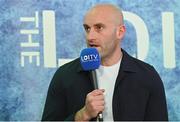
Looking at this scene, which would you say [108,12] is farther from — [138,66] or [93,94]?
[93,94]

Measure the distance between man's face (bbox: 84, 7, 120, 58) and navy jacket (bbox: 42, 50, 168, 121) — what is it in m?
0.09

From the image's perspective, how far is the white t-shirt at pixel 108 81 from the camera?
1460 mm

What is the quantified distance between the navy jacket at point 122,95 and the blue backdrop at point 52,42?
25cm

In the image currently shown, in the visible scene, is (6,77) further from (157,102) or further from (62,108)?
(157,102)

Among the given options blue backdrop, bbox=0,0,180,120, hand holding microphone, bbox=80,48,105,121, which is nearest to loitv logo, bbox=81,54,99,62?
hand holding microphone, bbox=80,48,105,121

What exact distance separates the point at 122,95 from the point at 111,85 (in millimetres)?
55

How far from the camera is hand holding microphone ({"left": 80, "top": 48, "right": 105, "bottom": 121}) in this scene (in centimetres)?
115

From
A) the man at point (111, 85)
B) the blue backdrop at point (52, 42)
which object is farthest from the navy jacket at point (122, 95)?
the blue backdrop at point (52, 42)

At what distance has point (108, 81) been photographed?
1.50 meters

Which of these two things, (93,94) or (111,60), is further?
(111,60)

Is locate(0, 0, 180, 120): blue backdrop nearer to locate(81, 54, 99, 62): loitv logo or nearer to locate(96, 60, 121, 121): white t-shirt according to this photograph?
locate(96, 60, 121, 121): white t-shirt

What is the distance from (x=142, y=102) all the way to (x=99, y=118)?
1.09ft

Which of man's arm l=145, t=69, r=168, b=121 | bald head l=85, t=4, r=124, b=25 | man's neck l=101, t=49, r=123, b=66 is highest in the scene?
bald head l=85, t=4, r=124, b=25

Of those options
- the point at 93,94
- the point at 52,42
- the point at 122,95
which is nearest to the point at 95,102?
the point at 93,94
